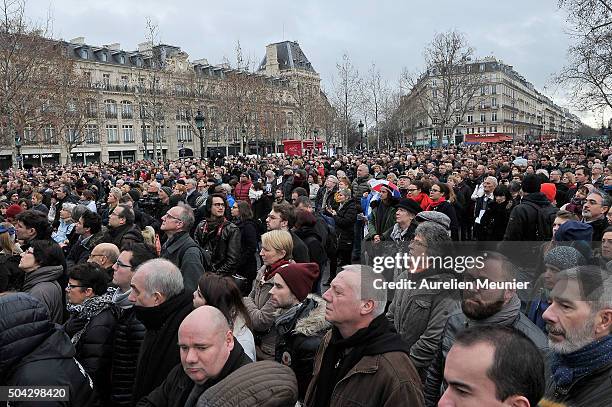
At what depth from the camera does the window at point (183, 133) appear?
66688mm

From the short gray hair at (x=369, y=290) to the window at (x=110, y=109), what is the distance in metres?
61.8

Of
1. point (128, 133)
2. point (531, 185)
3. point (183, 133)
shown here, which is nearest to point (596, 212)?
point (531, 185)

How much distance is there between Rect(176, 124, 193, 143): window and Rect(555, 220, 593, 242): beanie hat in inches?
2584

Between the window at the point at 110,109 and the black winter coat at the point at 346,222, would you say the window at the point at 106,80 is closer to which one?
the window at the point at 110,109

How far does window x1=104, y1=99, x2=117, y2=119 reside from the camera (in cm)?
5934

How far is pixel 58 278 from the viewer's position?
447 cm

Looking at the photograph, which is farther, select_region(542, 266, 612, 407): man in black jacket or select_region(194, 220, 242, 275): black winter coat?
select_region(194, 220, 242, 275): black winter coat

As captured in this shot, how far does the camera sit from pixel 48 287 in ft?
13.9

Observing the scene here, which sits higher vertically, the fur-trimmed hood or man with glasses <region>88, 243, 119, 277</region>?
man with glasses <region>88, 243, 119, 277</region>

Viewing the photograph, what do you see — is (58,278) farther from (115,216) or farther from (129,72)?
(129,72)

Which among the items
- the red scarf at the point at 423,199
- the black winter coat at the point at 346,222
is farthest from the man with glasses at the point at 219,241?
the red scarf at the point at 423,199

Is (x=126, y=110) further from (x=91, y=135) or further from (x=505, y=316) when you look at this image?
(x=505, y=316)

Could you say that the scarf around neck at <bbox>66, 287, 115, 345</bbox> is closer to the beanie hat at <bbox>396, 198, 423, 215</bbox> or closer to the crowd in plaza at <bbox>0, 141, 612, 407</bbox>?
the crowd in plaza at <bbox>0, 141, 612, 407</bbox>

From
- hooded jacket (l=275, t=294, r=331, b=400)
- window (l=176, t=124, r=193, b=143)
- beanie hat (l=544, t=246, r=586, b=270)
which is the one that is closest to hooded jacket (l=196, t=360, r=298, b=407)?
hooded jacket (l=275, t=294, r=331, b=400)
